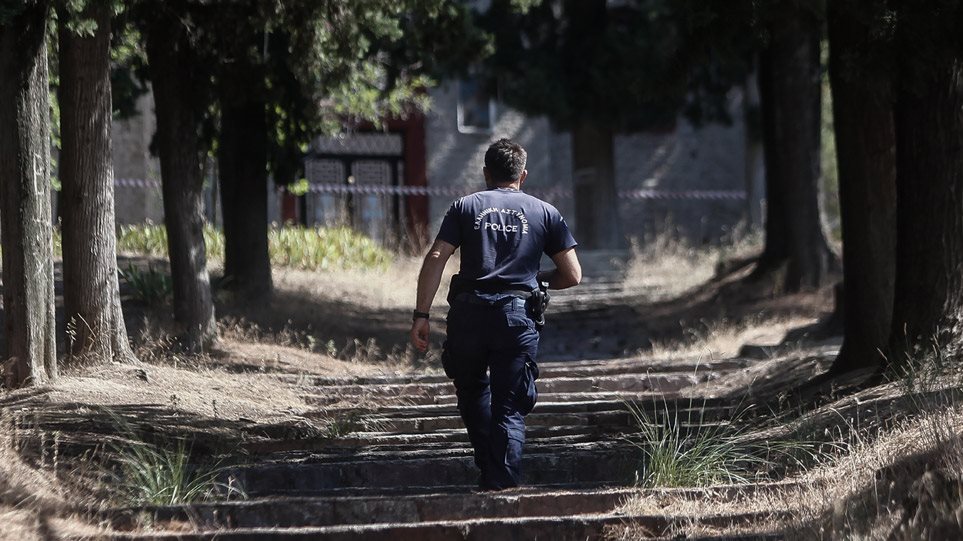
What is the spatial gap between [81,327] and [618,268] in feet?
49.5

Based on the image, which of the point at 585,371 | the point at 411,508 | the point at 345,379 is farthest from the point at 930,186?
the point at 345,379

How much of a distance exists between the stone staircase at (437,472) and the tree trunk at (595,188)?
1645 centimetres

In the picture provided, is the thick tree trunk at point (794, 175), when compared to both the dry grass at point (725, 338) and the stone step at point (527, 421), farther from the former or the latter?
the stone step at point (527, 421)

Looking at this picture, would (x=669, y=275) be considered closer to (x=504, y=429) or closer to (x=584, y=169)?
(x=584, y=169)

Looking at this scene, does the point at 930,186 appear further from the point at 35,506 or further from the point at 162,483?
the point at 35,506

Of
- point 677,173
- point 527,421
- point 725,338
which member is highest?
point 677,173

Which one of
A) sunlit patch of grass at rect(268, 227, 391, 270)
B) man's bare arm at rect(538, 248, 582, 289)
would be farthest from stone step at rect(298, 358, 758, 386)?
sunlit patch of grass at rect(268, 227, 391, 270)

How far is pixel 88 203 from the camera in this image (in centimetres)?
1030

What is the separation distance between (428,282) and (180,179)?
649 cm

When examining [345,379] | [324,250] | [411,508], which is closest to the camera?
[411,508]

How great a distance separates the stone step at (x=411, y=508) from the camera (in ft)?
20.5

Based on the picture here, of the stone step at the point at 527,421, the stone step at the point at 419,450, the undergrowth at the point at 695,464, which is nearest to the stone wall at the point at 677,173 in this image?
the stone step at the point at 527,421

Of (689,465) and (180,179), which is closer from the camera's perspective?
(689,465)

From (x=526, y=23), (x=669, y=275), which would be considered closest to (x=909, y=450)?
(x=669, y=275)
